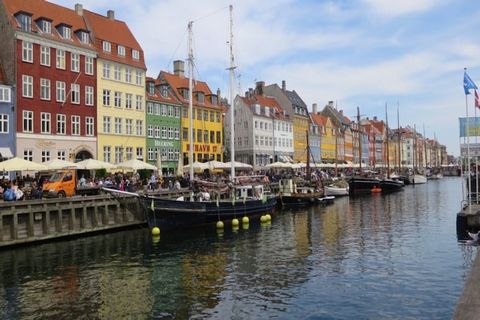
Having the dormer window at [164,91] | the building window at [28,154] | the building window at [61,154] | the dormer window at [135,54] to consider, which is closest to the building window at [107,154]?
the building window at [61,154]

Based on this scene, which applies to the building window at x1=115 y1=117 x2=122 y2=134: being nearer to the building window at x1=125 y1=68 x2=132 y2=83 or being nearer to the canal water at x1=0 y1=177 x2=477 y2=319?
the building window at x1=125 y1=68 x2=132 y2=83

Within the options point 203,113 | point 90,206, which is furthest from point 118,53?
point 90,206

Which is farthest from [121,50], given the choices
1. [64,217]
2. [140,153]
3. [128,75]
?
[64,217]

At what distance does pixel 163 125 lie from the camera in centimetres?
6475

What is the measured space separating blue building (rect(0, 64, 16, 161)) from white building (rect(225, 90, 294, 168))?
41.1 m

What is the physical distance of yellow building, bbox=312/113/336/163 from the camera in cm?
11075

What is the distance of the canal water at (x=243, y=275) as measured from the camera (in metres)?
15.0

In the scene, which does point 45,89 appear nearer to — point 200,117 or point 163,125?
point 163,125

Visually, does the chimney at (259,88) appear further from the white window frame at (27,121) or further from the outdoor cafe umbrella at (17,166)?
the outdoor cafe umbrella at (17,166)

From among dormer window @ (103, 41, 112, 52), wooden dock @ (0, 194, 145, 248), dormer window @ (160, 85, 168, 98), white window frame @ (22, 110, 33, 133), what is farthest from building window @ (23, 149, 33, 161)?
dormer window @ (160, 85, 168, 98)

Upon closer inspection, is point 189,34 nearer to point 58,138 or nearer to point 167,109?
point 58,138

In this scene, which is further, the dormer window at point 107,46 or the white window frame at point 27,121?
the dormer window at point 107,46

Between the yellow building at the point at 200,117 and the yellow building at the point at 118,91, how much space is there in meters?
8.66

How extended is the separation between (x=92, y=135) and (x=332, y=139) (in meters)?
72.0
